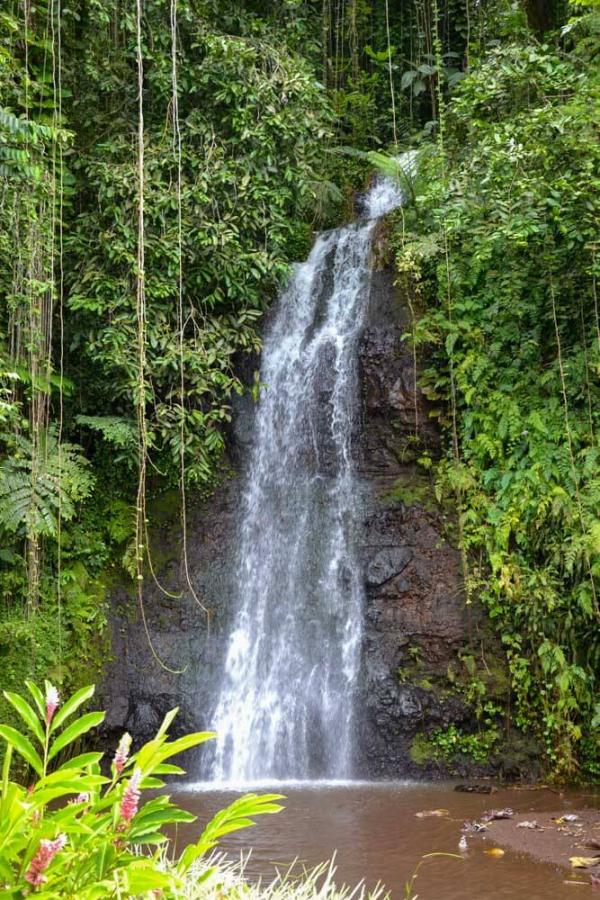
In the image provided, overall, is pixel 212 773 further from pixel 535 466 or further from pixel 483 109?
pixel 483 109

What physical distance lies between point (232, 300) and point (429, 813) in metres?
6.60

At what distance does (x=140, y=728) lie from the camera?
9.25 meters

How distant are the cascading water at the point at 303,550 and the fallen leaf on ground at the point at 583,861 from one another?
3.20 metres

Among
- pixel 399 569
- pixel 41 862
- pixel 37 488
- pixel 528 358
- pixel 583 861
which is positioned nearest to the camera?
pixel 41 862

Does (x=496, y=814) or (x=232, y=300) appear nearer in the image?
(x=496, y=814)

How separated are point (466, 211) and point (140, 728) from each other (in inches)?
265

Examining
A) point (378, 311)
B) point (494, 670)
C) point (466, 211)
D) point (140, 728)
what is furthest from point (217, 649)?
point (466, 211)

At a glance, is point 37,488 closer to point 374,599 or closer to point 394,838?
point 374,599

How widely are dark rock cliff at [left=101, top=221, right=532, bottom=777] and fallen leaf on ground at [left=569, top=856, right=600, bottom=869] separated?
9.08 feet

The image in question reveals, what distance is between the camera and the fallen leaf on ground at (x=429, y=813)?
22.7 feet

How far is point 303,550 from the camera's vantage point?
10.1 m

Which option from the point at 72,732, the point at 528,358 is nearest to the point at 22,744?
the point at 72,732

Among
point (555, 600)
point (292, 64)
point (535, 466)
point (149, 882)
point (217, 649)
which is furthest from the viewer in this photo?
point (292, 64)

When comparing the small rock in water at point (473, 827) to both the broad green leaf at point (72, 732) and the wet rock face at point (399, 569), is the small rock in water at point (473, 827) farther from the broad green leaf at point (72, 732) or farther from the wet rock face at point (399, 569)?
the broad green leaf at point (72, 732)
